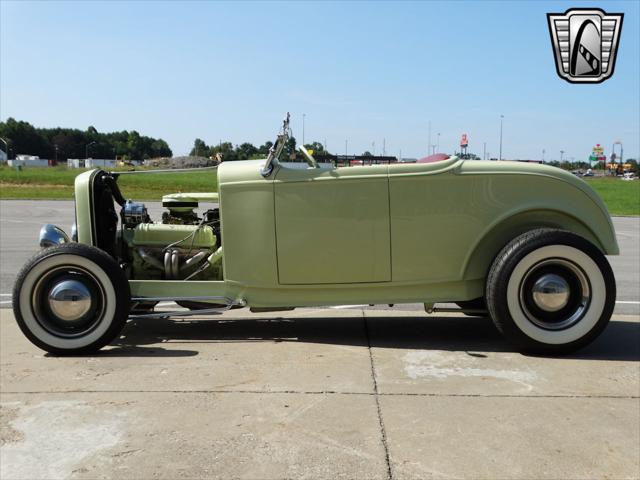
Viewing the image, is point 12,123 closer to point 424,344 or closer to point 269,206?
point 269,206

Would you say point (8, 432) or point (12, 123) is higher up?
point (12, 123)

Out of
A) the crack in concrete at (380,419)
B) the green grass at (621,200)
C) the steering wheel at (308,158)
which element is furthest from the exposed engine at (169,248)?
the green grass at (621,200)

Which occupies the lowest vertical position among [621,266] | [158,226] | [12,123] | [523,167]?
[621,266]

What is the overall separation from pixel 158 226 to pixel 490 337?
105 inches

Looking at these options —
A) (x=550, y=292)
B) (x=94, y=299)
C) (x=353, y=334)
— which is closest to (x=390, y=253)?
(x=353, y=334)

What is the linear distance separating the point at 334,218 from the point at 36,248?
22.8 feet

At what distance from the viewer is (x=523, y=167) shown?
4016mm

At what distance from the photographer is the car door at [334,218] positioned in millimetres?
3936

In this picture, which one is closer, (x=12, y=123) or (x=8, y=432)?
(x=8, y=432)

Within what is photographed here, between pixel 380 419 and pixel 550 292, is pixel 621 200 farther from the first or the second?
pixel 380 419

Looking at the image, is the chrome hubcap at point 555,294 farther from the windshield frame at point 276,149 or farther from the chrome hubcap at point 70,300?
the chrome hubcap at point 70,300

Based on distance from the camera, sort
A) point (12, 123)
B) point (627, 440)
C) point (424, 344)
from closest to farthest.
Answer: point (627, 440), point (424, 344), point (12, 123)

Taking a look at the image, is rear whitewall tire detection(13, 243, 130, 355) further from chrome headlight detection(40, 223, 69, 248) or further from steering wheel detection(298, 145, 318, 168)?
steering wheel detection(298, 145, 318, 168)

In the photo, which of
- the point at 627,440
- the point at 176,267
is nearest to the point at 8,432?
the point at 176,267
